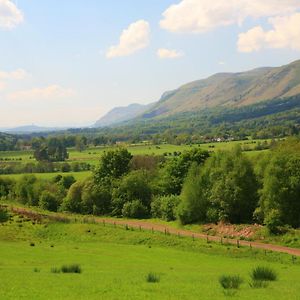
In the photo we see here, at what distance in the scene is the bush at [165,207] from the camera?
81.2 meters

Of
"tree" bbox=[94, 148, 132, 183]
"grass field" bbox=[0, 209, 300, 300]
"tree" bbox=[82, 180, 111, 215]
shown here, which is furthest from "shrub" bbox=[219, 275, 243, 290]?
"tree" bbox=[94, 148, 132, 183]

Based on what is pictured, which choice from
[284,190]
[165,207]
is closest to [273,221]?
[284,190]

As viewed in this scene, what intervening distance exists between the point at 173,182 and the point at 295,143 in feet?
81.4


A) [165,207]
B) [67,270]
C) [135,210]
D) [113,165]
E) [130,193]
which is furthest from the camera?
[113,165]

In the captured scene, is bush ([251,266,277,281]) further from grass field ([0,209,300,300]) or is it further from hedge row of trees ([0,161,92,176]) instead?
hedge row of trees ([0,161,92,176])

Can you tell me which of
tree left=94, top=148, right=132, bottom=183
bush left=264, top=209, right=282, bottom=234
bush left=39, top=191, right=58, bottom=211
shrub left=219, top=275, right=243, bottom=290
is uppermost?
tree left=94, top=148, right=132, bottom=183

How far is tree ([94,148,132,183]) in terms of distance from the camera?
10219cm

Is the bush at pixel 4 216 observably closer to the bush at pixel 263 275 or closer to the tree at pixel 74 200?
the tree at pixel 74 200

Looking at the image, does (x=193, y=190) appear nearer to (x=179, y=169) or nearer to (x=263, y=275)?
(x=179, y=169)

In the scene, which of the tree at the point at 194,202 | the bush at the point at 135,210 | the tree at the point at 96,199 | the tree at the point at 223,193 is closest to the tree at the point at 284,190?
the tree at the point at 223,193

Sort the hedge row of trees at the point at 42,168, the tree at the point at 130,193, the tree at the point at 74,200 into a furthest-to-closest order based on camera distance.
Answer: the hedge row of trees at the point at 42,168, the tree at the point at 74,200, the tree at the point at 130,193

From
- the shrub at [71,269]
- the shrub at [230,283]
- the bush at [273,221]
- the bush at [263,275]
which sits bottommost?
the bush at [273,221]

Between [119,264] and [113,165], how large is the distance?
63152 millimetres

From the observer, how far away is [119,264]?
41.0 metres
